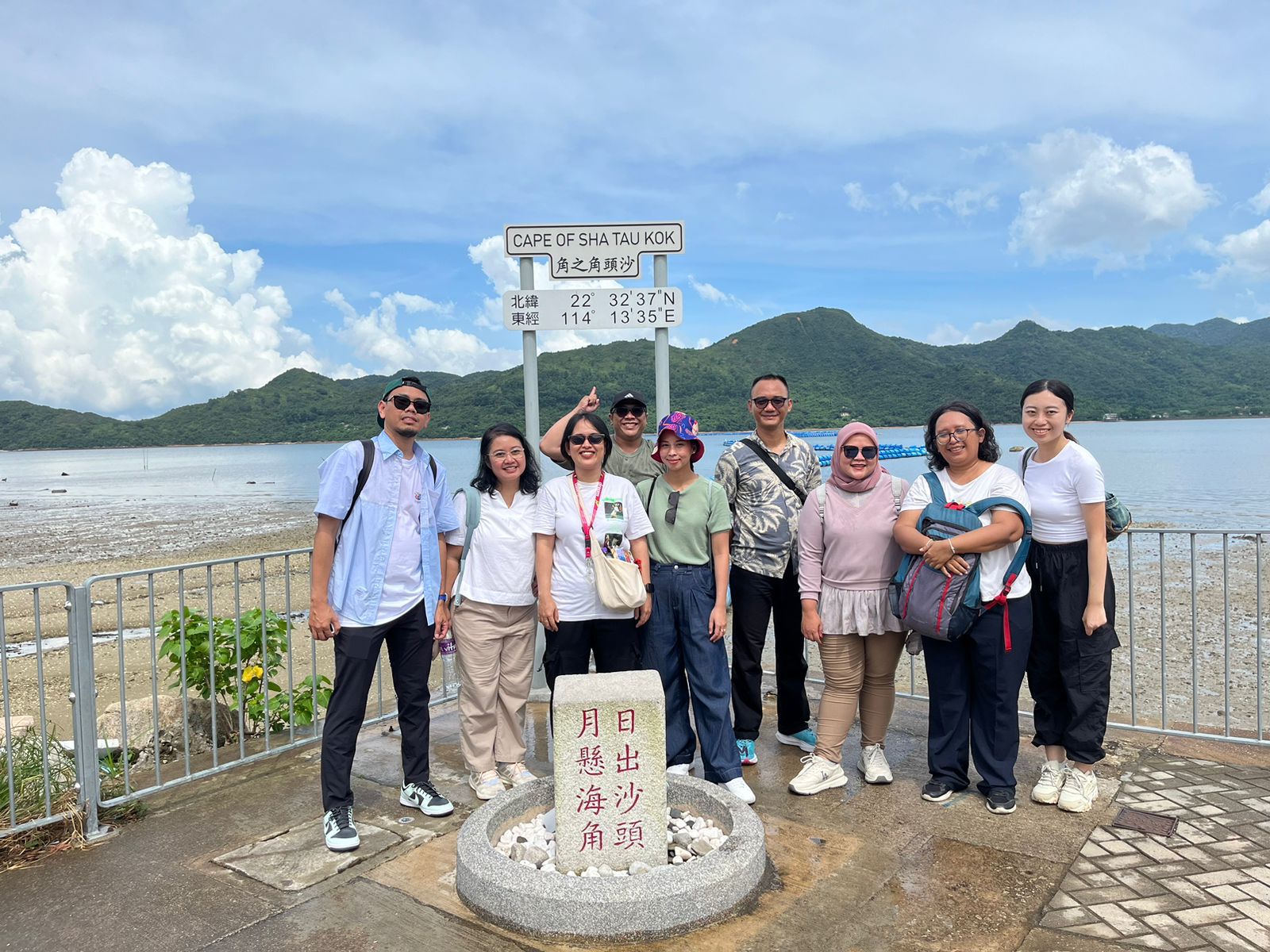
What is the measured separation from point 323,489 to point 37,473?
288ft

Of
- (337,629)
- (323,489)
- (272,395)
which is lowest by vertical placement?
(337,629)

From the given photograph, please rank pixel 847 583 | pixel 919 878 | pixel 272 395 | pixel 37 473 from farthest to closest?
pixel 272 395, pixel 37 473, pixel 847 583, pixel 919 878

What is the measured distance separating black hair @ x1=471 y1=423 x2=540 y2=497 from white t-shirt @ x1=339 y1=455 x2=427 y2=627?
1.08ft

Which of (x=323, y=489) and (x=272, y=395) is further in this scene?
(x=272, y=395)

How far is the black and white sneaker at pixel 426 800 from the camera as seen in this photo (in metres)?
3.81

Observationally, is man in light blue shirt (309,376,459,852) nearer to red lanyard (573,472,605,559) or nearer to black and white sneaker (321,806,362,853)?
black and white sneaker (321,806,362,853)

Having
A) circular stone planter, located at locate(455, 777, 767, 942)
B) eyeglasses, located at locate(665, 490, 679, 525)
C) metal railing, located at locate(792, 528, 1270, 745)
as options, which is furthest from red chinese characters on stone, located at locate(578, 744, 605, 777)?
metal railing, located at locate(792, 528, 1270, 745)

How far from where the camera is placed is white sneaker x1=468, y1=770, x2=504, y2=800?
13.1 feet

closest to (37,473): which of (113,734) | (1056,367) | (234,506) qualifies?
(234,506)

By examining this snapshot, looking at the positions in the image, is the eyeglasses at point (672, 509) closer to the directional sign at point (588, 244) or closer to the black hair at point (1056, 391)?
the black hair at point (1056, 391)

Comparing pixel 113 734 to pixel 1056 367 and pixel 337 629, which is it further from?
pixel 1056 367

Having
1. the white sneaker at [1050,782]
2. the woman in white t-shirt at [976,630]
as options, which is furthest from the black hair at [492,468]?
the white sneaker at [1050,782]

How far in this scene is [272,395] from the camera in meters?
133

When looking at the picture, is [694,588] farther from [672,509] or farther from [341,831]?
[341,831]
